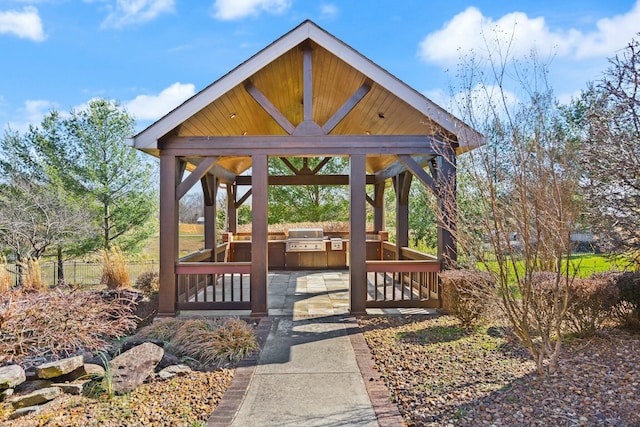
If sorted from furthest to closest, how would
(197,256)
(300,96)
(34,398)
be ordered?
(300,96), (197,256), (34,398)

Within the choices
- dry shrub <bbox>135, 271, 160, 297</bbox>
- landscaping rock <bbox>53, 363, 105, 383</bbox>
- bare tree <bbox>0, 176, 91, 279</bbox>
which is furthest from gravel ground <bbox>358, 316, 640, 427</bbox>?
bare tree <bbox>0, 176, 91, 279</bbox>

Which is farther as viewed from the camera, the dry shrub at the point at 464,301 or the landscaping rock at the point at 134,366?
the dry shrub at the point at 464,301

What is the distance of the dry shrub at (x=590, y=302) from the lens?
15.0ft

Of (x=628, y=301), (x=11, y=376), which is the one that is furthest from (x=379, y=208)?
(x=11, y=376)

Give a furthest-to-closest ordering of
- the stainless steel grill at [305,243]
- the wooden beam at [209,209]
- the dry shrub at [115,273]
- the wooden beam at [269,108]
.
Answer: the stainless steel grill at [305,243] → the wooden beam at [209,209] → the dry shrub at [115,273] → the wooden beam at [269,108]

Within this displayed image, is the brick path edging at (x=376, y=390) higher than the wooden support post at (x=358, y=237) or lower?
lower

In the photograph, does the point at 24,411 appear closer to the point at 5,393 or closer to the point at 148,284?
the point at 5,393

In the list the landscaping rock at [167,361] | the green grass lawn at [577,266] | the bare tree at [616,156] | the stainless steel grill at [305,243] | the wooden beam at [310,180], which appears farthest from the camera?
the stainless steel grill at [305,243]

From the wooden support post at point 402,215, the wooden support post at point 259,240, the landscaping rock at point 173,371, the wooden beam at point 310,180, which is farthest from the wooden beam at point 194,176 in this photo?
the wooden support post at point 402,215

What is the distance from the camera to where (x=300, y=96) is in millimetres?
8594

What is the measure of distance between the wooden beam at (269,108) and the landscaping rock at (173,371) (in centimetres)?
383

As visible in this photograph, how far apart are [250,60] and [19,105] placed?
20845mm

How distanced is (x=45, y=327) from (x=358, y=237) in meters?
4.32

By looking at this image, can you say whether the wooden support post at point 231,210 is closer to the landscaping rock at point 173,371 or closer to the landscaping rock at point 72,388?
the landscaping rock at point 173,371
